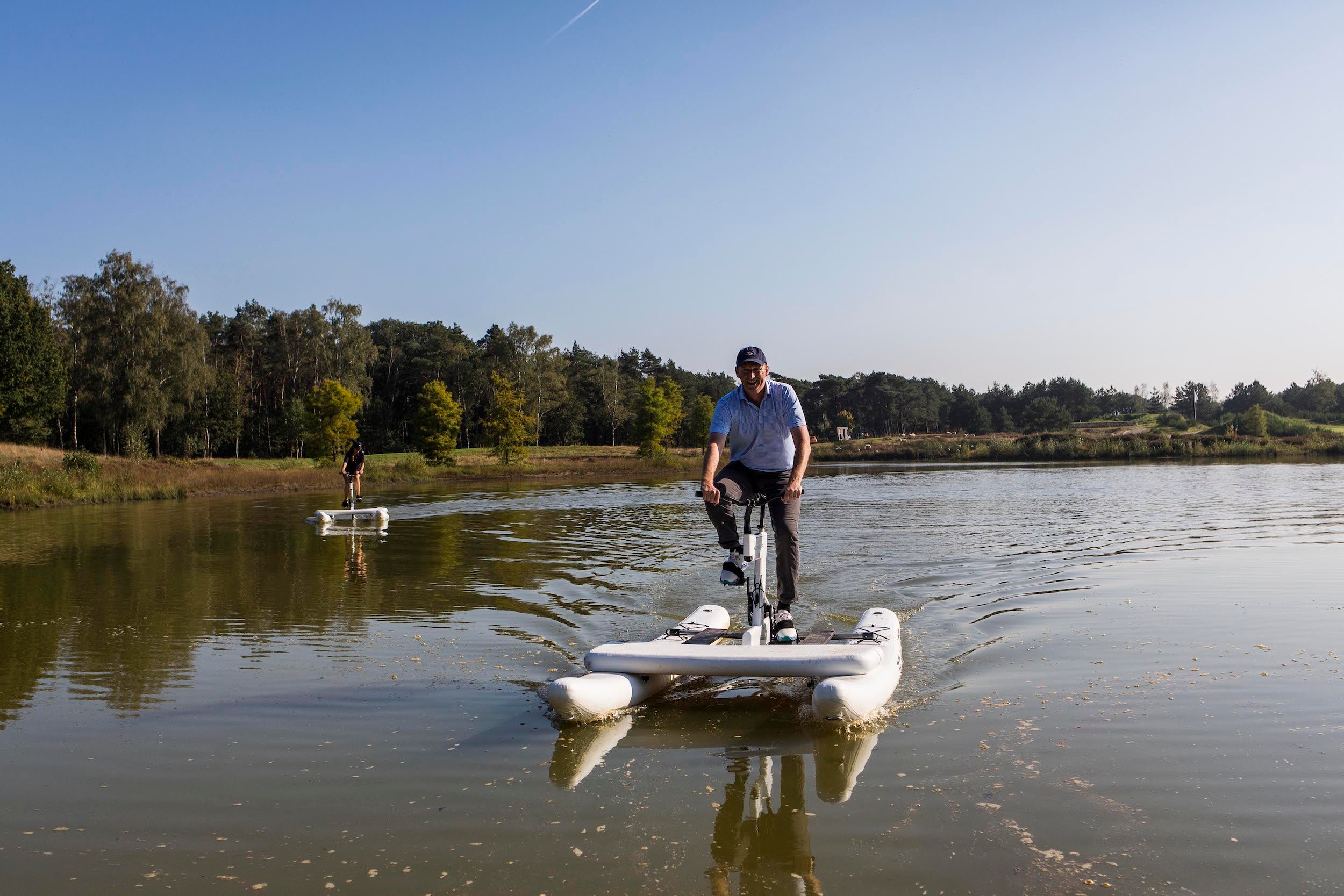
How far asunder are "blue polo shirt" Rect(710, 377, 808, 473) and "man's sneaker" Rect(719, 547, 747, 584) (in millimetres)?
724

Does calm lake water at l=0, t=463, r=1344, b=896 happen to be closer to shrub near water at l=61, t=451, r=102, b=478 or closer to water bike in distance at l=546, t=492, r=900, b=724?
water bike in distance at l=546, t=492, r=900, b=724

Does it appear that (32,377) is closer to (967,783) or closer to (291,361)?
(291,361)

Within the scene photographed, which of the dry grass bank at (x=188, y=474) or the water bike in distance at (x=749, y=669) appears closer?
the water bike in distance at (x=749, y=669)

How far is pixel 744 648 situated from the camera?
544 cm

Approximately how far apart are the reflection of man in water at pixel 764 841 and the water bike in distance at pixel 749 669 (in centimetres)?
72

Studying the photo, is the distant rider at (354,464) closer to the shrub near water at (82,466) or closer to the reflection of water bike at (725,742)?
the shrub near water at (82,466)

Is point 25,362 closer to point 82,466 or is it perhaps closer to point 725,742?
point 82,466

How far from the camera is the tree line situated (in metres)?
54.8

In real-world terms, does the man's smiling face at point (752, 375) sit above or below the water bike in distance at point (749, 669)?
above

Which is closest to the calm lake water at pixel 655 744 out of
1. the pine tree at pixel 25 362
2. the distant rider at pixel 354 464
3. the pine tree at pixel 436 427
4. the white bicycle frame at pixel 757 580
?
the white bicycle frame at pixel 757 580

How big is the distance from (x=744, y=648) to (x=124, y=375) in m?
60.9

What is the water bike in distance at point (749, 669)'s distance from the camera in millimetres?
4824

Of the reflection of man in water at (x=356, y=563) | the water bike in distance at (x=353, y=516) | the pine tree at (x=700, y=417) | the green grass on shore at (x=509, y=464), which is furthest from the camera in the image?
the pine tree at (x=700, y=417)

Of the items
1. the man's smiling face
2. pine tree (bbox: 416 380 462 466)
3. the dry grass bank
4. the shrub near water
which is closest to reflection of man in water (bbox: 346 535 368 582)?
the man's smiling face
